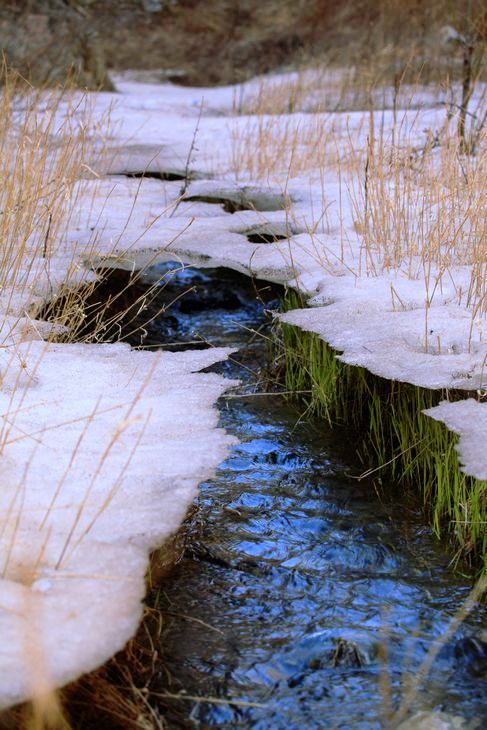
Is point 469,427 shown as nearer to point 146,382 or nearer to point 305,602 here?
point 305,602

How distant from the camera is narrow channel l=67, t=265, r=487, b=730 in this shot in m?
2.09

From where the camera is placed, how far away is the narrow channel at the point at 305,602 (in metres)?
2.09

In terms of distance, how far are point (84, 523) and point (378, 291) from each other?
6.58ft

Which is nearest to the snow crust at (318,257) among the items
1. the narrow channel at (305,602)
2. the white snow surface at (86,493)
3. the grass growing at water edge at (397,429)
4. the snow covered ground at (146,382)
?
the snow covered ground at (146,382)

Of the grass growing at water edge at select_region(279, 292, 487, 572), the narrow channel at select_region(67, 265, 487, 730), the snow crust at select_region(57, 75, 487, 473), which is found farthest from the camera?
the snow crust at select_region(57, 75, 487, 473)

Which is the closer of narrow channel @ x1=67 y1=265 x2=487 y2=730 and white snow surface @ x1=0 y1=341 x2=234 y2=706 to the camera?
white snow surface @ x1=0 y1=341 x2=234 y2=706

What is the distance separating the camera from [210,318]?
5238 millimetres

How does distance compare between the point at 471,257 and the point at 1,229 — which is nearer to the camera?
the point at 1,229

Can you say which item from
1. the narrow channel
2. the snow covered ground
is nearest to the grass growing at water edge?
the narrow channel

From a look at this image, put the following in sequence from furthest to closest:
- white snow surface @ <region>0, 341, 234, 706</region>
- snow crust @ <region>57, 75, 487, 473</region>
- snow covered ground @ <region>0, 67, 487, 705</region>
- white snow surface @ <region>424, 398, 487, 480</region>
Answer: snow crust @ <region>57, 75, 487, 473</region>
white snow surface @ <region>424, 398, 487, 480</region>
snow covered ground @ <region>0, 67, 487, 705</region>
white snow surface @ <region>0, 341, 234, 706</region>

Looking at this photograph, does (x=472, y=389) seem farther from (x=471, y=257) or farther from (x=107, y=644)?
(x=107, y=644)

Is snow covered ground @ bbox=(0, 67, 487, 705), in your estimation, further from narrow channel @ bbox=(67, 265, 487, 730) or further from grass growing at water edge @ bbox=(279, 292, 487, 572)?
narrow channel @ bbox=(67, 265, 487, 730)

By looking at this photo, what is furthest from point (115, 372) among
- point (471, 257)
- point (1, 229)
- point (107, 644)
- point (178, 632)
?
point (471, 257)

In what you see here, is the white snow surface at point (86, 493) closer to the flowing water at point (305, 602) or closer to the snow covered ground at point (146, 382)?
the snow covered ground at point (146, 382)
